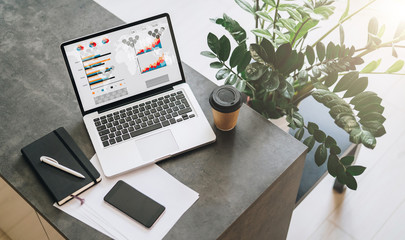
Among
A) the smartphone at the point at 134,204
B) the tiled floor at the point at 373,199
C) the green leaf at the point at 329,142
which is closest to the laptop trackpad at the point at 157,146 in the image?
the smartphone at the point at 134,204

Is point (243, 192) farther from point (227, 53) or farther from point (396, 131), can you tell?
point (396, 131)

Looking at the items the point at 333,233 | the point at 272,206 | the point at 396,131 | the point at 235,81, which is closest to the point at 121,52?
→ the point at 235,81

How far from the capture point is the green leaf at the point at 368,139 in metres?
1.17

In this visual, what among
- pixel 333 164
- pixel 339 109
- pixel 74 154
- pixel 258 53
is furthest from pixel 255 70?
pixel 74 154

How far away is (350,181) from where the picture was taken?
1247 millimetres

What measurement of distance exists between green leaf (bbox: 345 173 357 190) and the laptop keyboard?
49 cm

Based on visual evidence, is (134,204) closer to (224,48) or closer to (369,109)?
(224,48)

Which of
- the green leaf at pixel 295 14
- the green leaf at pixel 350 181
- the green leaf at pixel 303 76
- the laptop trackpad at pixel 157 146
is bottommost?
the green leaf at pixel 350 181

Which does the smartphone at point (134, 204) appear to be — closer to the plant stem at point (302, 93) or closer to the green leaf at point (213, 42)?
the green leaf at point (213, 42)

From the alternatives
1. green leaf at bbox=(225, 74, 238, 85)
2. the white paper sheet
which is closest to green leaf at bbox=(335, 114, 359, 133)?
green leaf at bbox=(225, 74, 238, 85)

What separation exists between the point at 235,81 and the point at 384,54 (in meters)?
1.58

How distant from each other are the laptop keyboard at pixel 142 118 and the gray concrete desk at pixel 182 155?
61 millimetres

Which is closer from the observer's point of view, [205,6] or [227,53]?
[227,53]

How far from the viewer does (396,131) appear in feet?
7.23
